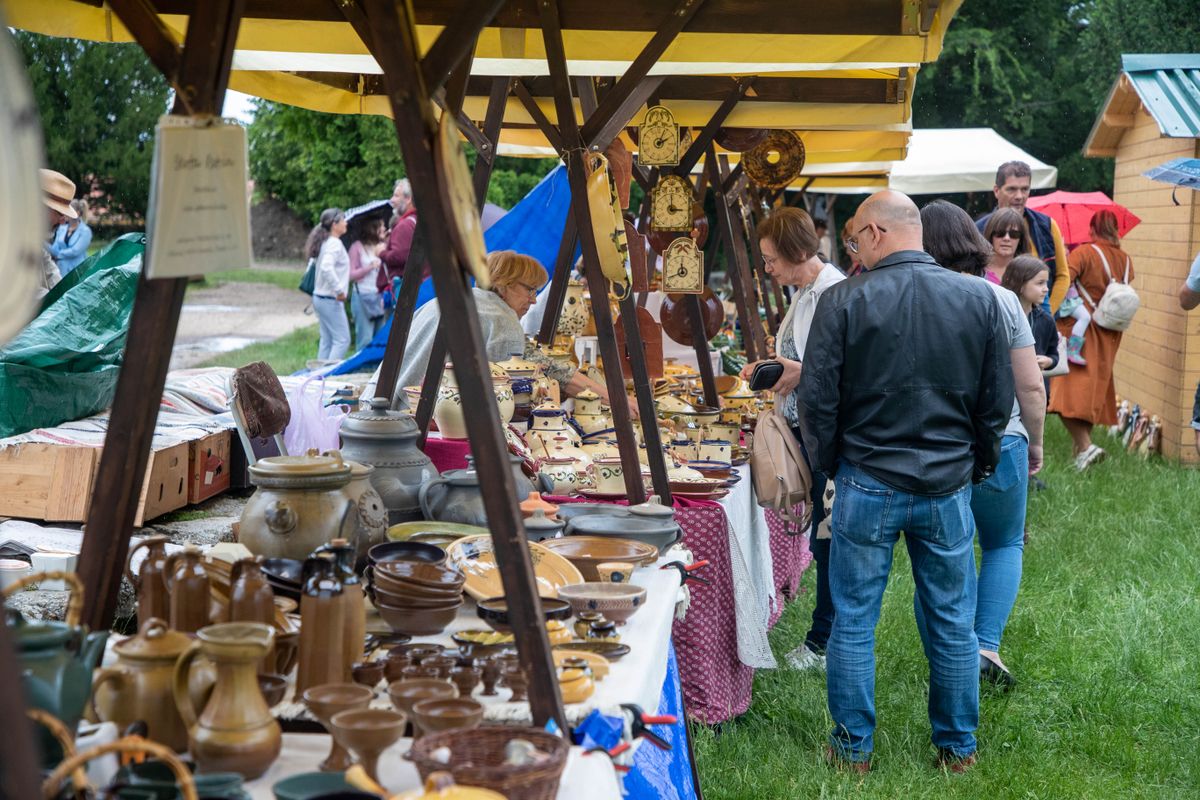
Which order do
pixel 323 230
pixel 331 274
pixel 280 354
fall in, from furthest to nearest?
pixel 280 354 < pixel 323 230 < pixel 331 274

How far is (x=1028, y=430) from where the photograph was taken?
14.1ft

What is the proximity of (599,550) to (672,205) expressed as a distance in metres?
2.29

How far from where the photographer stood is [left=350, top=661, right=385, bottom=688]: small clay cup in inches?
79.0

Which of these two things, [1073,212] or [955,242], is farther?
[1073,212]

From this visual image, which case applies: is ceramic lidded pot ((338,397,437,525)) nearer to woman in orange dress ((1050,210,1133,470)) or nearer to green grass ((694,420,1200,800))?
green grass ((694,420,1200,800))

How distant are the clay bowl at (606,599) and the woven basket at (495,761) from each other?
766 millimetres

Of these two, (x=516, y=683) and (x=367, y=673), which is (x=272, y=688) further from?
(x=516, y=683)

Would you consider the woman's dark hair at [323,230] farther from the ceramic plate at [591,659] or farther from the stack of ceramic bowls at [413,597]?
the ceramic plate at [591,659]

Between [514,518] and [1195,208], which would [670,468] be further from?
[1195,208]

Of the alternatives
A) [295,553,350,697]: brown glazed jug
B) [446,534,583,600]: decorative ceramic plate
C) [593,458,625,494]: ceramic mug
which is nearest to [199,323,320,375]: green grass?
[593,458,625,494]: ceramic mug

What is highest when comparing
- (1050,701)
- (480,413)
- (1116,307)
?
(480,413)

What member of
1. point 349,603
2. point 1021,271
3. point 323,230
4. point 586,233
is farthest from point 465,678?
point 323,230

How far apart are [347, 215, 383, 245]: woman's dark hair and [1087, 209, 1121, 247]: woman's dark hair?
6.62 metres

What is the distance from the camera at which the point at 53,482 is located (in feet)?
13.9
